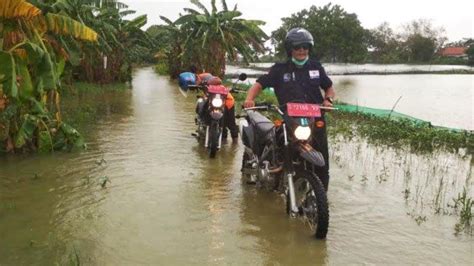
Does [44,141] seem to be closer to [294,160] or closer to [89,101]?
[294,160]

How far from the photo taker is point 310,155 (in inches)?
174

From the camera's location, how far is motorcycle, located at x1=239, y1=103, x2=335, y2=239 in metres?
4.40

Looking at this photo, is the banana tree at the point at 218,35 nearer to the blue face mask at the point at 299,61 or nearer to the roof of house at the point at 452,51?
the blue face mask at the point at 299,61

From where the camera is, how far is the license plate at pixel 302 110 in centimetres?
448

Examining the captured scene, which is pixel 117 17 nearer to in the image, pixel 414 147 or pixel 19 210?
pixel 414 147

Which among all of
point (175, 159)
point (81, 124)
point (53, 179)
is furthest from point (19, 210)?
point (81, 124)

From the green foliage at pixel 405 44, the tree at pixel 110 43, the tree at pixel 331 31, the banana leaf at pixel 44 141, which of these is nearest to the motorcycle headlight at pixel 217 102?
the banana leaf at pixel 44 141

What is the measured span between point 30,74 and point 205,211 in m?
3.59

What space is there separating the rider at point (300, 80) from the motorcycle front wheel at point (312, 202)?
450mm

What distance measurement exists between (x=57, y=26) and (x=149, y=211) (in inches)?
134

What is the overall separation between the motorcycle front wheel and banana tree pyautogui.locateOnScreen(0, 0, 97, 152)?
3291 millimetres

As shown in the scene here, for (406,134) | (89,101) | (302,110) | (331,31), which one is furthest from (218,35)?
(331,31)

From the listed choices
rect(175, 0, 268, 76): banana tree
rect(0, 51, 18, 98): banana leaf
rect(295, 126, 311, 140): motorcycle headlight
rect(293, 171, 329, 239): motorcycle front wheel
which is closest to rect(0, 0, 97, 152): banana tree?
rect(0, 51, 18, 98): banana leaf

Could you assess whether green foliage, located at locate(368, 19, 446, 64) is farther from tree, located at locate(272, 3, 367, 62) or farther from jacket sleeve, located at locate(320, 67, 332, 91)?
jacket sleeve, located at locate(320, 67, 332, 91)
